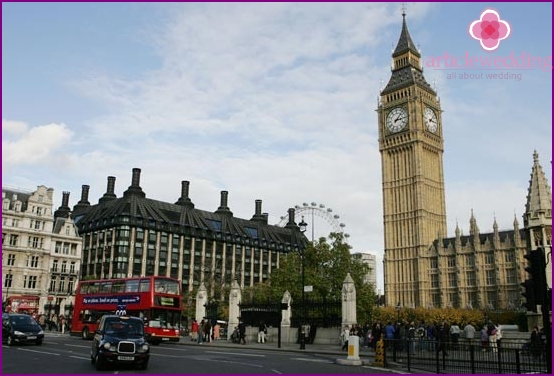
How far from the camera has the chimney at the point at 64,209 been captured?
9606 cm

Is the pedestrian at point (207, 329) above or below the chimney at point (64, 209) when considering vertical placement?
below

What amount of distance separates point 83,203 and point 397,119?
6749cm

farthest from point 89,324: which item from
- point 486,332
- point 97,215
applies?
point 97,215

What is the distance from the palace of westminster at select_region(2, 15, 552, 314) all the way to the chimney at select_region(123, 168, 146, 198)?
257 mm

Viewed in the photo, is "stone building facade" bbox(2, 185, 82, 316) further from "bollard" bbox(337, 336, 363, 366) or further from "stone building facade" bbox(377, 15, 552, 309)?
"stone building facade" bbox(377, 15, 552, 309)

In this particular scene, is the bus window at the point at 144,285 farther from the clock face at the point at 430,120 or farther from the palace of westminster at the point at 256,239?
the clock face at the point at 430,120

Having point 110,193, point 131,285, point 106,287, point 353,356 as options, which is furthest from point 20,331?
point 110,193

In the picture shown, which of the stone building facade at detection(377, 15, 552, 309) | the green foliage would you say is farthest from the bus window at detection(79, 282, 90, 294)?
the stone building facade at detection(377, 15, 552, 309)

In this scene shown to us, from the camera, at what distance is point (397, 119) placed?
111688 millimetres

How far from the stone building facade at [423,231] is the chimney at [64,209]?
63735 mm

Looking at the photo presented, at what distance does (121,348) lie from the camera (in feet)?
51.0

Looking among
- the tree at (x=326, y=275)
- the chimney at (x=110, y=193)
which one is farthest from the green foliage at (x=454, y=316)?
the chimney at (x=110, y=193)

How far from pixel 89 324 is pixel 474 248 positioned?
8142 cm

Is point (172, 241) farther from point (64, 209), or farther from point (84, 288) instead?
point (84, 288)
